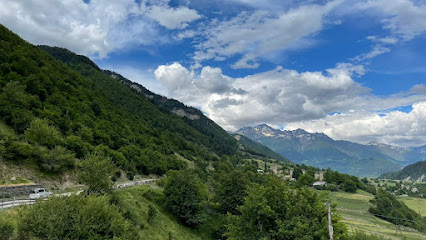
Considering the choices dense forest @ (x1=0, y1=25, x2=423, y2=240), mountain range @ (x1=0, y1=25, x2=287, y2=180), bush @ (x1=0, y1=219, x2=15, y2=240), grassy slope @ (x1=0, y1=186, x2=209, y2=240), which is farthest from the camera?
mountain range @ (x1=0, y1=25, x2=287, y2=180)

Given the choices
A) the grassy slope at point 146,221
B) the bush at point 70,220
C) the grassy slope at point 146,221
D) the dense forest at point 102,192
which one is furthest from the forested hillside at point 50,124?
the bush at point 70,220

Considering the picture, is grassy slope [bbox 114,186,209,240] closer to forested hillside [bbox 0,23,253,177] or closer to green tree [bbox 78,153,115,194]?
green tree [bbox 78,153,115,194]

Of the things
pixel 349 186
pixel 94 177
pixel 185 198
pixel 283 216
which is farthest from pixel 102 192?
pixel 349 186

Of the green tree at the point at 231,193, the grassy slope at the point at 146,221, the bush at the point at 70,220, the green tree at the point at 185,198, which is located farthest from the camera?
the green tree at the point at 231,193

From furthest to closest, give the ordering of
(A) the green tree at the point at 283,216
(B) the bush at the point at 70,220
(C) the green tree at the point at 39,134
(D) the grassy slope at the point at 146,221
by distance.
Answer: (C) the green tree at the point at 39,134 < (D) the grassy slope at the point at 146,221 < (A) the green tree at the point at 283,216 < (B) the bush at the point at 70,220

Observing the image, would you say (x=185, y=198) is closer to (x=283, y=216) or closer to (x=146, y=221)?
(x=146, y=221)

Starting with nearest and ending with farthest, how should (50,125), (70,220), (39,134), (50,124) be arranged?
(70,220) < (39,134) < (50,125) < (50,124)

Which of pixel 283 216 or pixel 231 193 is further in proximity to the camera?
pixel 231 193

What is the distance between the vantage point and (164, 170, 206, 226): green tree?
4931 cm

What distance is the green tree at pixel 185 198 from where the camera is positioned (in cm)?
4931

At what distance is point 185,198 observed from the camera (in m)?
50.2

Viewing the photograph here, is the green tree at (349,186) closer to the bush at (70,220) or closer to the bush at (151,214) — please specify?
the bush at (151,214)

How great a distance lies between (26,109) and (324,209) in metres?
66.4

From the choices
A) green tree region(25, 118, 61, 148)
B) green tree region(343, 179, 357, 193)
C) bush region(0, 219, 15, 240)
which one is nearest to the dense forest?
bush region(0, 219, 15, 240)
